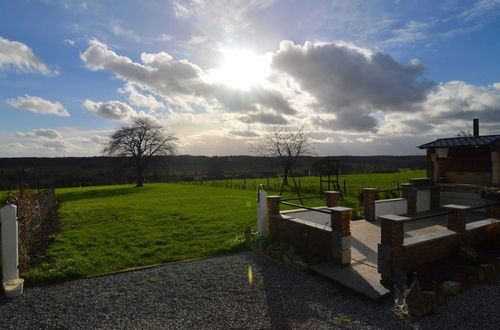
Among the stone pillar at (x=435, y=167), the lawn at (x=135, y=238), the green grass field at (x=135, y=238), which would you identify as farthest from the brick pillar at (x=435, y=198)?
the lawn at (x=135, y=238)

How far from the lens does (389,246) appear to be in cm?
541

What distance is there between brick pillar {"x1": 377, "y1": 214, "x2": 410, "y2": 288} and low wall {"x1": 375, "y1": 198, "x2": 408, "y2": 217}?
18.9 ft

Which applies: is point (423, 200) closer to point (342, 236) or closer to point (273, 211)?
point (273, 211)

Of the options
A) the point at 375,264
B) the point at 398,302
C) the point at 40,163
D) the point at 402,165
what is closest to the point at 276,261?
the point at 375,264

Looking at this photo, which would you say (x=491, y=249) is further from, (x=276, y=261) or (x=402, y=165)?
(x=402, y=165)

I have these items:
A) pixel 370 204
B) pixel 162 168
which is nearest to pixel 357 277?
pixel 370 204

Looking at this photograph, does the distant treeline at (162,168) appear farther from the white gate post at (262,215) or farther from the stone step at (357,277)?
the stone step at (357,277)

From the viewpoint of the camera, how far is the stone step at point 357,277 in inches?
201

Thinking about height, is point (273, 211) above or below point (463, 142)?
below

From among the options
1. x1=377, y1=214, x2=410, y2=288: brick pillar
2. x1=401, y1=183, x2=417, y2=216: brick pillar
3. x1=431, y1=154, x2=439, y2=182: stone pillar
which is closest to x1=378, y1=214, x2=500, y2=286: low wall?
x1=377, y1=214, x2=410, y2=288: brick pillar

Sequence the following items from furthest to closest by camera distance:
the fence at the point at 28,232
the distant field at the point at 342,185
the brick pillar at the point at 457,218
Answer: the distant field at the point at 342,185
the fence at the point at 28,232
the brick pillar at the point at 457,218

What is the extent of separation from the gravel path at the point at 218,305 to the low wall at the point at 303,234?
36.4 inches

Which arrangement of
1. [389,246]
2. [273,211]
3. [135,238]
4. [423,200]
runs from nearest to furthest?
1. [389,246]
2. [273,211]
3. [135,238]
4. [423,200]

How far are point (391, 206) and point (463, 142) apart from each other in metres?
4.94
